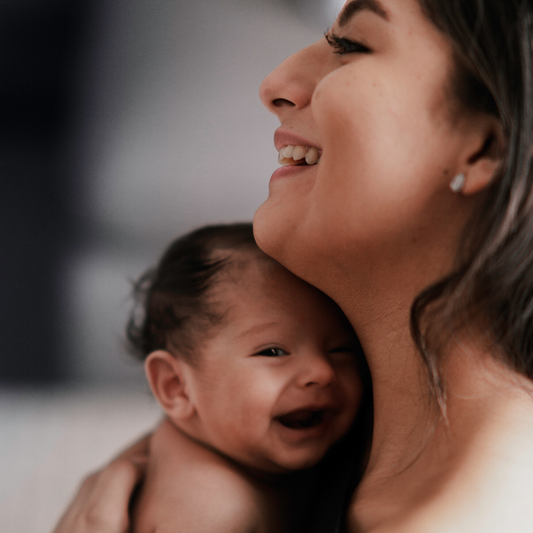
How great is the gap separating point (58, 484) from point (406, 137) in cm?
102

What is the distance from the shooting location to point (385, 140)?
0.59 meters

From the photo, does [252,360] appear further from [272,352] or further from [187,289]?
[187,289]

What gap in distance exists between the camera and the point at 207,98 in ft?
3.84

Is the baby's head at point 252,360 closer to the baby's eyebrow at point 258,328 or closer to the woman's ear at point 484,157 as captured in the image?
the baby's eyebrow at point 258,328

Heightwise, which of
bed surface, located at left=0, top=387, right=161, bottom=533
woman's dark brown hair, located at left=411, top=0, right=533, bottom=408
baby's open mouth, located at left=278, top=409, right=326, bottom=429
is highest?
woman's dark brown hair, located at left=411, top=0, right=533, bottom=408

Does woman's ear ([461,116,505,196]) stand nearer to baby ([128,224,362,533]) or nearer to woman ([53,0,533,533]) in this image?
woman ([53,0,533,533])

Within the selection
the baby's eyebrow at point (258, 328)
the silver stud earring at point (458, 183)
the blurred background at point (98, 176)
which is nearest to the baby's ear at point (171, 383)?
the baby's eyebrow at point (258, 328)

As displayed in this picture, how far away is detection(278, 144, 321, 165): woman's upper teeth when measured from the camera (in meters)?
0.73

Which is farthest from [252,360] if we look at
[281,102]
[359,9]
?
[359,9]

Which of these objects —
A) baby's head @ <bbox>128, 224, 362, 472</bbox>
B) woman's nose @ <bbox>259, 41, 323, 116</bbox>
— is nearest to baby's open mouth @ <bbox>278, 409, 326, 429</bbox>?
→ baby's head @ <bbox>128, 224, 362, 472</bbox>

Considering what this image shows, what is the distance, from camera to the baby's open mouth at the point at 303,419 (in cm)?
77

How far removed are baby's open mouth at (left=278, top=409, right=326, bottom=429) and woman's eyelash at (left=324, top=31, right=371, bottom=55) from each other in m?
0.54

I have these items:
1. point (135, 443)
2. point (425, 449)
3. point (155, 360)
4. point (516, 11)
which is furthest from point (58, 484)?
point (516, 11)

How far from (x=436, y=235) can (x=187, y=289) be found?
1.45 feet
